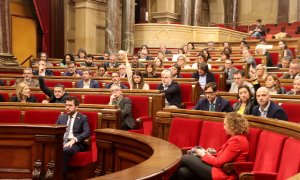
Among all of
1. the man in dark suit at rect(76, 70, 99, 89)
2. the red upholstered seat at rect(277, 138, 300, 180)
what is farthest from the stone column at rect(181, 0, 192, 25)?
the red upholstered seat at rect(277, 138, 300, 180)

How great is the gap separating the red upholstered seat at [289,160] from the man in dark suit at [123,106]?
2.35 metres

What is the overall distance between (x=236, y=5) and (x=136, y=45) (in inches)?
274

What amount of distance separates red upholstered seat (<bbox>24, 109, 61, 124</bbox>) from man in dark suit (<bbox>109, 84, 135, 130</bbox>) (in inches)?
28.6

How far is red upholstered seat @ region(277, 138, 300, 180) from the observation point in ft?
7.94

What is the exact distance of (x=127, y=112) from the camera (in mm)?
4785

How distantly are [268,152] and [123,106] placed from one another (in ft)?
7.56

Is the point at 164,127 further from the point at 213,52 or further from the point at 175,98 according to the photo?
the point at 213,52

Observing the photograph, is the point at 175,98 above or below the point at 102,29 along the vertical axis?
below

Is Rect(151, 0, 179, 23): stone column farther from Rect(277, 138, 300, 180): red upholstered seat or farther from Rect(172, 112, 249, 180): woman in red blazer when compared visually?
Rect(277, 138, 300, 180): red upholstered seat

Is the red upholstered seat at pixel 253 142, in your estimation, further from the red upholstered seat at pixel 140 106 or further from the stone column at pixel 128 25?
the stone column at pixel 128 25

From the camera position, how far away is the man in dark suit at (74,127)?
12.9 feet

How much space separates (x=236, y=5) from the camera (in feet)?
59.5

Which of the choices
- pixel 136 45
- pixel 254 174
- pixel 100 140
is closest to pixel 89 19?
pixel 136 45

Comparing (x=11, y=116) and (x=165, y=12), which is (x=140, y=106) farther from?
(x=165, y=12)
